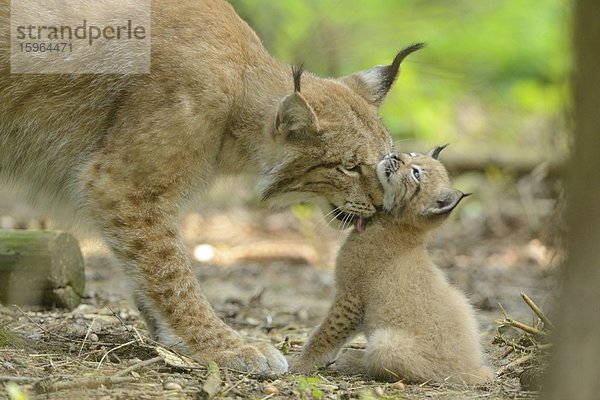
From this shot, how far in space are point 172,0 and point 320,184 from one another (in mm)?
1438

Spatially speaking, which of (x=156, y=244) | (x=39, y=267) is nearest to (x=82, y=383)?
(x=156, y=244)

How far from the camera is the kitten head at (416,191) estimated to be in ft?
17.0

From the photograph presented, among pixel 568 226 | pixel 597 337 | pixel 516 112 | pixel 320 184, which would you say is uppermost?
pixel 568 226

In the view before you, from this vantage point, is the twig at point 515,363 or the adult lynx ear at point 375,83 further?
the adult lynx ear at point 375,83

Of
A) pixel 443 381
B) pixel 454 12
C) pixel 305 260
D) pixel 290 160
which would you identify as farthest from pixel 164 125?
pixel 454 12

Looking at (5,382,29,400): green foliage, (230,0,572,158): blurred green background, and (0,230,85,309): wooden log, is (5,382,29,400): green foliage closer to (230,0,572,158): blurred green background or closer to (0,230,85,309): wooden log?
(0,230,85,309): wooden log

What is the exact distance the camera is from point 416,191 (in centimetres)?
521

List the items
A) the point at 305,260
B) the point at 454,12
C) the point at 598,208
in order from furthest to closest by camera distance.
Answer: the point at 454,12 < the point at 305,260 < the point at 598,208

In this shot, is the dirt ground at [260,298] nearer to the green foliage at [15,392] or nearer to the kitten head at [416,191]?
the green foliage at [15,392]

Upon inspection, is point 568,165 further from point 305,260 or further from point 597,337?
point 305,260

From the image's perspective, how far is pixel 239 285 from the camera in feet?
27.6

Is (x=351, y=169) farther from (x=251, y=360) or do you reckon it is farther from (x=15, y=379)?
(x=15, y=379)

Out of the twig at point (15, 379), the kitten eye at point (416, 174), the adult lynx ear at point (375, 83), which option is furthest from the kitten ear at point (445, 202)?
the twig at point (15, 379)

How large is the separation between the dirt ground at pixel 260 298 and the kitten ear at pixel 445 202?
54 cm
